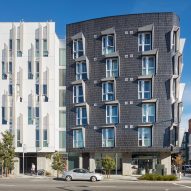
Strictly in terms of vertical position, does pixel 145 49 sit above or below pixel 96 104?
above

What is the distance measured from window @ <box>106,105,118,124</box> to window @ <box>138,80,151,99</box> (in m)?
3.97

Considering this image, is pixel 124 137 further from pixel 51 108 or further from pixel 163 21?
pixel 163 21

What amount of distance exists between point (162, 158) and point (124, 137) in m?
6.11

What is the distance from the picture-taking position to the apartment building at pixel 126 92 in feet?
225

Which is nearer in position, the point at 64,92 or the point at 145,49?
the point at 145,49

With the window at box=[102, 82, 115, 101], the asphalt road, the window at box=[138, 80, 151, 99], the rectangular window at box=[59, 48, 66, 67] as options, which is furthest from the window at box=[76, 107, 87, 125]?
the asphalt road

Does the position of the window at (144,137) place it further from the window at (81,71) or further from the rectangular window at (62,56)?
the rectangular window at (62,56)

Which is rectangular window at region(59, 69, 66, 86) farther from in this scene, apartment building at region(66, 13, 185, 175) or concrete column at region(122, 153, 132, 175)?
concrete column at region(122, 153, 132, 175)

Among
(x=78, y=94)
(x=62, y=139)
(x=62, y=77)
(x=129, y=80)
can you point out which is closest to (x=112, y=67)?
(x=129, y=80)

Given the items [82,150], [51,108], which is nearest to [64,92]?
[51,108]

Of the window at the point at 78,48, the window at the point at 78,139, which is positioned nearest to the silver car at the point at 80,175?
the window at the point at 78,139

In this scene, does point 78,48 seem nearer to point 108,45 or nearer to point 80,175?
point 108,45

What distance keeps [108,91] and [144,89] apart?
5.31 m

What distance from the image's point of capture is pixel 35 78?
240 ft
